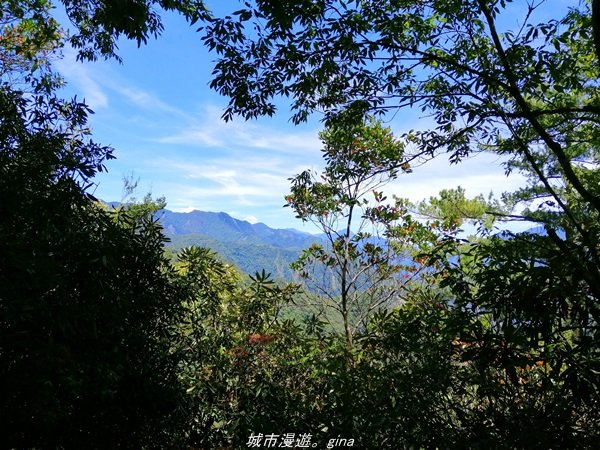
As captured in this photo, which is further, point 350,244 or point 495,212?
point 350,244

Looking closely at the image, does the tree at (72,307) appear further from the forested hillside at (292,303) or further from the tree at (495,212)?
the tree at (495,212)

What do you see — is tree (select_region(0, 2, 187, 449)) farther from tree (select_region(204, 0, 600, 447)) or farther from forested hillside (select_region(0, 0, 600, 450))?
tree (select_region(204, 0, 600, 447))

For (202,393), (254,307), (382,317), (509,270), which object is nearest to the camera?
A: (509,270)

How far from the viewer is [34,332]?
2150 millimetres

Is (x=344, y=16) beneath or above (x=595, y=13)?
above

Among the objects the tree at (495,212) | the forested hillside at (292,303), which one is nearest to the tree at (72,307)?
the forested hillside at (292,303)

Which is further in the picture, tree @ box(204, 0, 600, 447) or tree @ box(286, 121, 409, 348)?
tree @ box(286, 121, 409, 348)

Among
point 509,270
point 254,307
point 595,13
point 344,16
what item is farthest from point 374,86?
point 254,307

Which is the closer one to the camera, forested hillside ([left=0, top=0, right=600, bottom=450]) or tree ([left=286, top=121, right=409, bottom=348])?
forested hillside ([left=0, top=0, right=600, bottom=450])

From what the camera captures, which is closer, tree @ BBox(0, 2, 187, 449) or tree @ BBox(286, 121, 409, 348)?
tree @ BBox(0, 2, 187, 449)

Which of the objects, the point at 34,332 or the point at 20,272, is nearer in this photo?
the point at 20,272

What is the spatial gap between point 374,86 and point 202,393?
390 cm

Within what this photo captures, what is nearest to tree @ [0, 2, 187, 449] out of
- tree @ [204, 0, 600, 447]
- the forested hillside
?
the forested hillside

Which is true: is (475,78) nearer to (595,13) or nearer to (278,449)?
(595,13)
